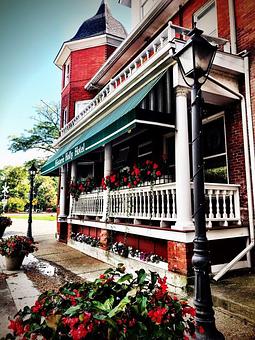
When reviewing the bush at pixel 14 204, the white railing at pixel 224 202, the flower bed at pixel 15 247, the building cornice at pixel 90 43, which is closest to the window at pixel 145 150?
the white railing at pixel 224 202

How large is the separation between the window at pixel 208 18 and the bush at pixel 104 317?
7.72m

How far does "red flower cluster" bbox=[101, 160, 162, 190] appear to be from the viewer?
5977 millimetres

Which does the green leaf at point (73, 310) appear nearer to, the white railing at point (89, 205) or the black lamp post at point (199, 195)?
the black lamp post at point (199, 195)

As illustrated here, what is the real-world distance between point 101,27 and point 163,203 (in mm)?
13461

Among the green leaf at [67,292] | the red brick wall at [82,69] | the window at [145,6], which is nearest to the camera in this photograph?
the green leaf at [67,292]

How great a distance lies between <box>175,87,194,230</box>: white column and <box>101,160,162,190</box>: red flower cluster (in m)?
0.83

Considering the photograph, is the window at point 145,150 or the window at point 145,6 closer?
the window at point 145,150

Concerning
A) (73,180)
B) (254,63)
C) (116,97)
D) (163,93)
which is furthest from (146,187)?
(73,180)

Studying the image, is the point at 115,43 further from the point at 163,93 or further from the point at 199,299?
the point at 199,299

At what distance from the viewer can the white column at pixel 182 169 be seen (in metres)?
4.84

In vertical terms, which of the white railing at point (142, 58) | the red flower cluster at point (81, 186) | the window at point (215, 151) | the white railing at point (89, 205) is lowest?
the white railing at point (89, 205)

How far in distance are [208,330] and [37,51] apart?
18.6 ft

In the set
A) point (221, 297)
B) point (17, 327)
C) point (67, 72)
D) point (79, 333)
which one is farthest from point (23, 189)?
point (79, 333)

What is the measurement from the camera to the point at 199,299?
255 cm
